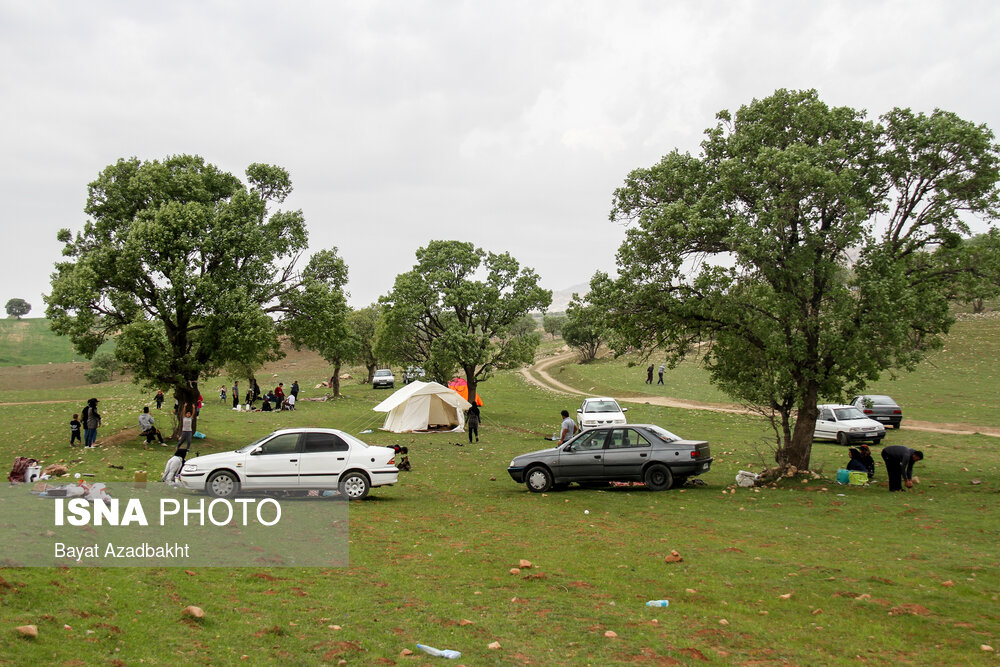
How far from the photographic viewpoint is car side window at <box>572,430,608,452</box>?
17.5 metres

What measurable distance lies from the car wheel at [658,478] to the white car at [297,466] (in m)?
6.23

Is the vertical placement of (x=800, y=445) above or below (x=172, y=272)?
below

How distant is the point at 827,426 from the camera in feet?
93.9

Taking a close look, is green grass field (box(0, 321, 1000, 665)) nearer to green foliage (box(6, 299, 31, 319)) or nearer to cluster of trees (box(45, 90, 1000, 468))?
cluster of trees (box(45, 90, 1000, 468))

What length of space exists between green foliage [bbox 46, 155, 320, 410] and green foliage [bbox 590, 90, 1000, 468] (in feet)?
44.6

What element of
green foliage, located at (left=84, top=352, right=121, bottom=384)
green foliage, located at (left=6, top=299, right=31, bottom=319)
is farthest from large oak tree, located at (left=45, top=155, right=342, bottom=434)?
green foliage, located at (left=6, top=299, right=31, bottom=319)

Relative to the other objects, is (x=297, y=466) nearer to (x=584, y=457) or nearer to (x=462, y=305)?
(x=584, y=457)

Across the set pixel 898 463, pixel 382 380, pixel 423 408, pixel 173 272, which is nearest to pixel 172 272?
pixel 173 272

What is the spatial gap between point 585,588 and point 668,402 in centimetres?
3902

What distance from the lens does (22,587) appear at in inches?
277

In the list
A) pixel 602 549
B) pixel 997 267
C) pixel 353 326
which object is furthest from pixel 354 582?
pixel 353 326

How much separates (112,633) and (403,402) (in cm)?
2676

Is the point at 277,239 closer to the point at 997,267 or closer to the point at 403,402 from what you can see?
the point at 403,402

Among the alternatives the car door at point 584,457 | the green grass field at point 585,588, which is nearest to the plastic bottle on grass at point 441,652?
the green grass field at point 585,588
